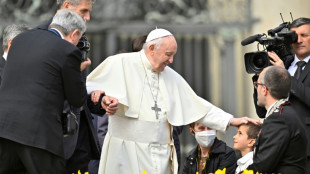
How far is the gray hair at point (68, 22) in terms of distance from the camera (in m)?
7.35

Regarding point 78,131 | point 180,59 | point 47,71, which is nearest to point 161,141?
point 78,131

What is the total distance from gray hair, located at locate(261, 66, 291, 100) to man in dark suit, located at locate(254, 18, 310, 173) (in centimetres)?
57

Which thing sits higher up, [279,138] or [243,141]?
[279,138]

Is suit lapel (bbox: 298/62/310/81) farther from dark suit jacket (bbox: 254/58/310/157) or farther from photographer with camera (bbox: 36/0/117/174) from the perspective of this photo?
photographer with camera (bbox: 36/0/117/174)

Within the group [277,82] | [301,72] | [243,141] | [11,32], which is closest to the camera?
[277,82]

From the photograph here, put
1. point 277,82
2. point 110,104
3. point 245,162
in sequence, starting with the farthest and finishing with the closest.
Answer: point 245,162 → point 110,104 → point 277,82

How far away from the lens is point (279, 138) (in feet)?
24.0

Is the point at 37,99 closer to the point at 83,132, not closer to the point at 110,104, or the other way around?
the point at 110,104

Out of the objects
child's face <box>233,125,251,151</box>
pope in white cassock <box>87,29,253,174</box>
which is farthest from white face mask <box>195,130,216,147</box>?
child's face <box>233,125,251,151</box>

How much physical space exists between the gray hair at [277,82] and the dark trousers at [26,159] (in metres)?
1.53

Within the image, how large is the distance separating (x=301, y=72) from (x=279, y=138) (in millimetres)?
1201

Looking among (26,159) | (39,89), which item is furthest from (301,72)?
(26,159)

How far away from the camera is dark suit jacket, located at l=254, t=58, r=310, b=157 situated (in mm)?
8148

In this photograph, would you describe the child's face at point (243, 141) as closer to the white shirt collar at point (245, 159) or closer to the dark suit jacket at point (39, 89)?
the white shirt collar at point (245, 159)
